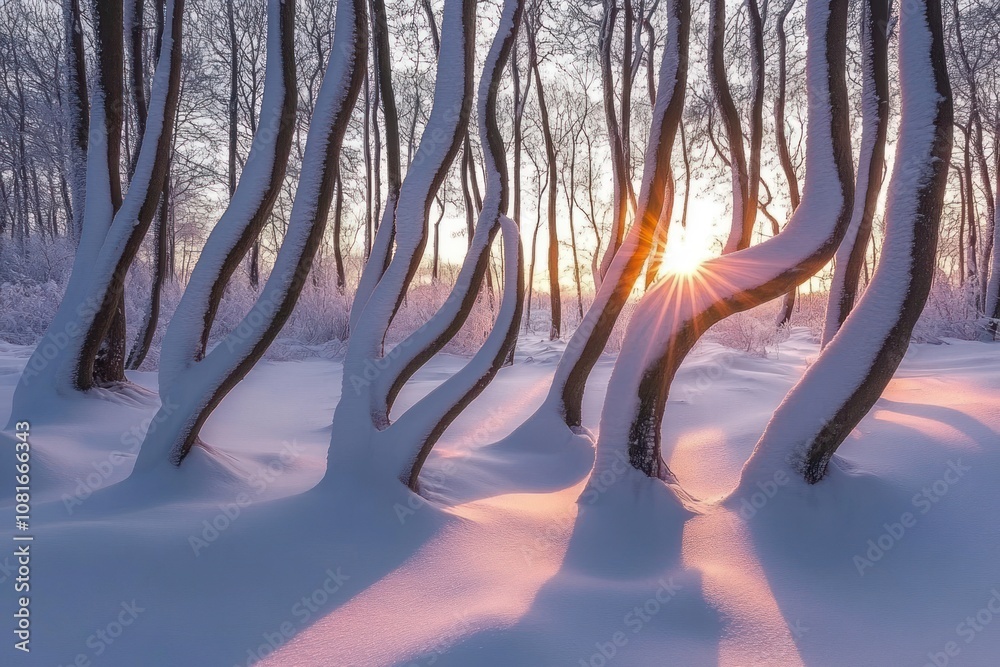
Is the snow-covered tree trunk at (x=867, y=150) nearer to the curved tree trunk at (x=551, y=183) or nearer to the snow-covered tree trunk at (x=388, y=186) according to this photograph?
the snow-covered tree trunk at (x=388, y=186)

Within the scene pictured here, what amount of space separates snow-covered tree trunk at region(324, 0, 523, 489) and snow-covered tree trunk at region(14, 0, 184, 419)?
6.10 ft

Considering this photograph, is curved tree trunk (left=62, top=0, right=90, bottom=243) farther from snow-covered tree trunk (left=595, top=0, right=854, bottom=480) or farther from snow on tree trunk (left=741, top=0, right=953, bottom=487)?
snow on tree trunk (left=741, top=0, right=953, bottom=487)

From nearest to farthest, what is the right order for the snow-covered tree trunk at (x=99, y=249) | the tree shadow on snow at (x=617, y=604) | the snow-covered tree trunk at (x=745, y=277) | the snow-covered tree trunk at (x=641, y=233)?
1. the tree shadow on snow at (x=617, y=604)
2. the snow-covered tree trunk at (x=745, y=277)
3. the snow-covered tree trunk at (x=641, y=233)
4. the snow-covered tree trunk at (x=99, y=249)

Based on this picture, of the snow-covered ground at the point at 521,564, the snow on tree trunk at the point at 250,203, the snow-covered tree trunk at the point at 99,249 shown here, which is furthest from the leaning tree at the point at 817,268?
the snow-covered tree trunk at the point at 99,249

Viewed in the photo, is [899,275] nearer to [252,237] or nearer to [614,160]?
[252,237]

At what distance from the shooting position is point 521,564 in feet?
6.73

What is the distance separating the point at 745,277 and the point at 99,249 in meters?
4.19

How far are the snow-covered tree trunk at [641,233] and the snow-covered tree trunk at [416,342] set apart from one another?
0.96m

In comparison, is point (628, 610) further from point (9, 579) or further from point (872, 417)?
point (872, 417)

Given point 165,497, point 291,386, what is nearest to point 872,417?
point 165,497

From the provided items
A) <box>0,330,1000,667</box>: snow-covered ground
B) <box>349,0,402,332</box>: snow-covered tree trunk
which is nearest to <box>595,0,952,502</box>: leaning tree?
<box>0,330,1000,667</box>: snow-covered ground

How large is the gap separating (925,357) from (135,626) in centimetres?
766

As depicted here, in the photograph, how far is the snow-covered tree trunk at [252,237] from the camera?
247 centimetres

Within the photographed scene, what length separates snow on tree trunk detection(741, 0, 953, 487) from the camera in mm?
2148
